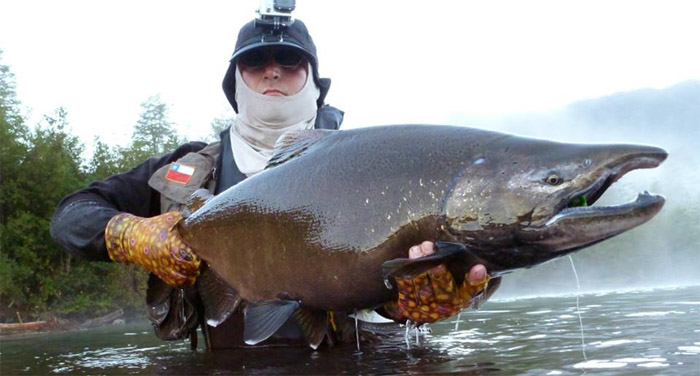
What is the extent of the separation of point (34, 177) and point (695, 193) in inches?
2020

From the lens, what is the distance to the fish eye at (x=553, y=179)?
2.67m

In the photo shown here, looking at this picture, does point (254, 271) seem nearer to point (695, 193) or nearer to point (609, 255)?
point (609, 255)

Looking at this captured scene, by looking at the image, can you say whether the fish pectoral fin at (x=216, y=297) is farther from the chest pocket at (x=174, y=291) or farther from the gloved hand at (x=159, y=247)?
the chest pocket at (x=174, y=291)

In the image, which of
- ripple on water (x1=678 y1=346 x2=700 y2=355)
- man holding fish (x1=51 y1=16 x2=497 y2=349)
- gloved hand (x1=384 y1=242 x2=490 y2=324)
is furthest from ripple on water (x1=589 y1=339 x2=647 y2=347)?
gloved hand (x1=384 y1=242 x2=490 y2=324)

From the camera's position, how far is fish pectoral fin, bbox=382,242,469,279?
2703mm

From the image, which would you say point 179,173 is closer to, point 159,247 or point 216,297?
point 159,247

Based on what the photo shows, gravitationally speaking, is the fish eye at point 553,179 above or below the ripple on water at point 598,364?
above

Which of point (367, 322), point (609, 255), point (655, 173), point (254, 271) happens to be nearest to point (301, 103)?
point (367, 322)

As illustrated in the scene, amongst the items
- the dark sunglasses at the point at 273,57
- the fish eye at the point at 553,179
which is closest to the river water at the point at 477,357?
the fish eye at the point at 553,179

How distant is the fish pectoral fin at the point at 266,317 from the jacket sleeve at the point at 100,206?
1.39 meters

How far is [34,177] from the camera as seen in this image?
30125 millimetres

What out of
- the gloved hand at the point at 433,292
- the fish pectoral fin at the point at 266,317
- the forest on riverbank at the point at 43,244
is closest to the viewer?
the gloved hand at the point at 433,292

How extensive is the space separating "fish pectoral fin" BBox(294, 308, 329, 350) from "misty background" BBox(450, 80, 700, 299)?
9636 mm

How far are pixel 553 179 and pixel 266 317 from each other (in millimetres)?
1497
